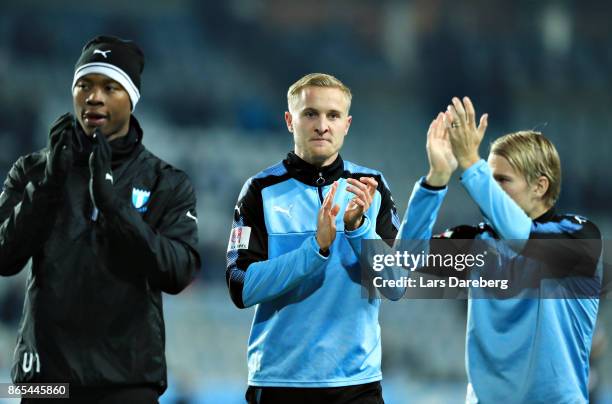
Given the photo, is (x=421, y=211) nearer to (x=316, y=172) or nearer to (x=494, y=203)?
(x=494, y=203)

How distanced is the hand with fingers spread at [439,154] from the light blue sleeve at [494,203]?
64 millimetres

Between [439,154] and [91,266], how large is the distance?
1243mm

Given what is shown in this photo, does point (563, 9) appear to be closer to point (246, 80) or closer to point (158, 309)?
point (246, 80)

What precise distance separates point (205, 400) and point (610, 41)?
1362 cm

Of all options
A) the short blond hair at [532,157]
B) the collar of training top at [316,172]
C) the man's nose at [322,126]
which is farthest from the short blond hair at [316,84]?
the short blond hair at [532,157]

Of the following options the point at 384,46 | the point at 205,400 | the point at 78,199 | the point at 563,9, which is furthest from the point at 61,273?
the point at 563,9

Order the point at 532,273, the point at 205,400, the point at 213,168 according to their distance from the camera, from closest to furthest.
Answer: the point at 532,273, the point at 205,400, the point at 213,168

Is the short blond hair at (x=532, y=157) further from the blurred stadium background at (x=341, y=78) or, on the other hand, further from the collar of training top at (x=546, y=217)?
the blurred stadium background at (x=341, y=78)

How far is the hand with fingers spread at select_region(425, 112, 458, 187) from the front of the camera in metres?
3.15

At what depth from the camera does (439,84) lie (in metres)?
17.8

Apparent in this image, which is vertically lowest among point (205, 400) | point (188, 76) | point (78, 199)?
point (205, 400)

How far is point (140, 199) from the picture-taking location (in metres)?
3.20

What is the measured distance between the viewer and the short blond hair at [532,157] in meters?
3.61

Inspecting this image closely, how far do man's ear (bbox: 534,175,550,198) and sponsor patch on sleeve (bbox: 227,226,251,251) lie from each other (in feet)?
3.80
